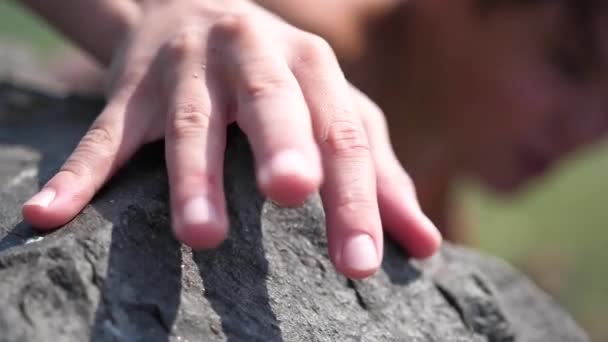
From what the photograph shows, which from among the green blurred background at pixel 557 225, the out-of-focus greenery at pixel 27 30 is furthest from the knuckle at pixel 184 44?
the out-of-focus greenery at pixel 27 30

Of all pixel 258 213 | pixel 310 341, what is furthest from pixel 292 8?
pixel 310 341

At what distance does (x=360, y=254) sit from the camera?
651mm

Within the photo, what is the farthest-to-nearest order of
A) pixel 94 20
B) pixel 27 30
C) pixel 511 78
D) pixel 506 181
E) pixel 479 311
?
1. pixel 27 30
2. pixel 506 181
3. pixel 511 78
4. pixel 94 20
5. pixel 479 311

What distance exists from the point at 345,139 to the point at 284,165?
136mm

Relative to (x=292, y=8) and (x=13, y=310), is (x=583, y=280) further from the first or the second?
(x=13, y=310)

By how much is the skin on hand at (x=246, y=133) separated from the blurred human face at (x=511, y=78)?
3.47 ft

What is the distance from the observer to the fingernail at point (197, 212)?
0.60 meters

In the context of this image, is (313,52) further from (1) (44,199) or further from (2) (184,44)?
(1) (44,199)

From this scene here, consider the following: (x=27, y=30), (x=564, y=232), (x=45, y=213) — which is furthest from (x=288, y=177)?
(x=27, y=30)

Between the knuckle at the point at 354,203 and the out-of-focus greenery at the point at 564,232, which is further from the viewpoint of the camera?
the out-of-focus greenery at the point at 564,232

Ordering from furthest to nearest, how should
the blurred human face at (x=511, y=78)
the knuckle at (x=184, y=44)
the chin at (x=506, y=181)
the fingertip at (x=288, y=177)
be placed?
1. the chin at (x=506, y=181)
2. the blurred human face at (x=511, y=78)
3. the knuckle at (x=184, y=44)
4. the fingertip at (x=288, y=177)

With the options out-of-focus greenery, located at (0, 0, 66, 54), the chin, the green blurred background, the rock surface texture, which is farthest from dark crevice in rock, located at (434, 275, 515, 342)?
out-of-focus greenery, located at (0, 0, 66, 54)

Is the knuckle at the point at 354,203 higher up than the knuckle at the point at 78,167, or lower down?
higher up

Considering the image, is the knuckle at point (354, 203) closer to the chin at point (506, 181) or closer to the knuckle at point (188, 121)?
the knuckle at point (188, 121)
